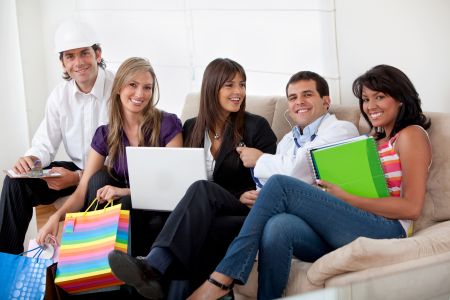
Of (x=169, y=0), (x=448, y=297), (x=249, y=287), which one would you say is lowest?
(x=249, y=287)

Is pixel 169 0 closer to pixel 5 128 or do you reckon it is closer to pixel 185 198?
pixel 5 128

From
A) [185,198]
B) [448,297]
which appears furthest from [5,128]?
[448,297]

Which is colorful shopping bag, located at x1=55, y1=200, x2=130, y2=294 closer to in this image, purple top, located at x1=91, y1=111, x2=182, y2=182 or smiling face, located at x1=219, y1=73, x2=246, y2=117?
purple top, located at x1=91, y1=111, x2=182, y2=182

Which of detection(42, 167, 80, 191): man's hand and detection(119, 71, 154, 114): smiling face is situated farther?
detection(42, 167, 80, 191): man's hand

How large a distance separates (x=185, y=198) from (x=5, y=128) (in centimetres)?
267

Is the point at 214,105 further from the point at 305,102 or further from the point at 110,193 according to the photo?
the point at 110,193

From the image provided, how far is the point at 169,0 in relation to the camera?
13.4 feet

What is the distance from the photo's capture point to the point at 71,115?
11.4 ft

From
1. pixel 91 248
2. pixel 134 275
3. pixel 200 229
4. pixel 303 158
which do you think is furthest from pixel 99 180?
pixel 303 158

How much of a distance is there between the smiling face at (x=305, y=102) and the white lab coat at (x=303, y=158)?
56 millimetres

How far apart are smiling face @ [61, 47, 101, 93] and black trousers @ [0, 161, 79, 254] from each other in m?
0.56

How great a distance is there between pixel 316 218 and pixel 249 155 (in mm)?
558

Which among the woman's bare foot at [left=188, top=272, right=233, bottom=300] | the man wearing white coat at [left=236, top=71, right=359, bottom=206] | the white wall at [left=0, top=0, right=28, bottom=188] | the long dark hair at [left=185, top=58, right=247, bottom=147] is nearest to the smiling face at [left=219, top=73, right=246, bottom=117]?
the long dark hair at [left=185, top=58, right=247, bottom=147]

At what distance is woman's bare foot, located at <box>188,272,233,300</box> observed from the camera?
7.15ft
